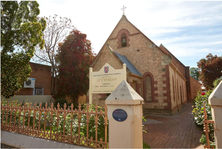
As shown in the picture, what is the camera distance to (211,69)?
24828mm

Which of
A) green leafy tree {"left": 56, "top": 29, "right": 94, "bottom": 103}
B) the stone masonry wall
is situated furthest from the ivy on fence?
green leafy tree {"left": 56, "top": 29, "right": 94, "bottom": 103}

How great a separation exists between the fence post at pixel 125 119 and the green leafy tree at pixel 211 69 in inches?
1027

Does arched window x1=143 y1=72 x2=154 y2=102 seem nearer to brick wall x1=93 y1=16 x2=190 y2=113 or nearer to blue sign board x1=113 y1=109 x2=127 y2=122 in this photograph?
brick wall x1=93 y1=16 x2=190 y2=113

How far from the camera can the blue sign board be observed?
3.52 meters

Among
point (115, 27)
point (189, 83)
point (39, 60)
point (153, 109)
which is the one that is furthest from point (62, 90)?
point (189, 83)

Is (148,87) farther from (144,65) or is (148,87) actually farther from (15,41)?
(15,41)

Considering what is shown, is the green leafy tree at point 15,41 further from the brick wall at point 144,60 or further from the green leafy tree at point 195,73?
the green leafy tree at point 195,73

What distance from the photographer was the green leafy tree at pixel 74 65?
64.1 feet

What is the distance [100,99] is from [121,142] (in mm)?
10812

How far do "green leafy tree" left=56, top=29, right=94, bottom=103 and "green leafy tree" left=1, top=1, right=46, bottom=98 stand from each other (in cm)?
1077

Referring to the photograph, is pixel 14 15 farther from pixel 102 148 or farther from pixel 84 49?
pixel 84 49

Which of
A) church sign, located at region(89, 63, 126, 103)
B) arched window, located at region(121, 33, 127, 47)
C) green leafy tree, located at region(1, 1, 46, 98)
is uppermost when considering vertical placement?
arched window, located at region(121, 33, 127, 47)

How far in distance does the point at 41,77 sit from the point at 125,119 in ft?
65.7

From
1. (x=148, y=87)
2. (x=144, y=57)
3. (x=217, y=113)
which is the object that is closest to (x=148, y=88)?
(x=148, y=87)
